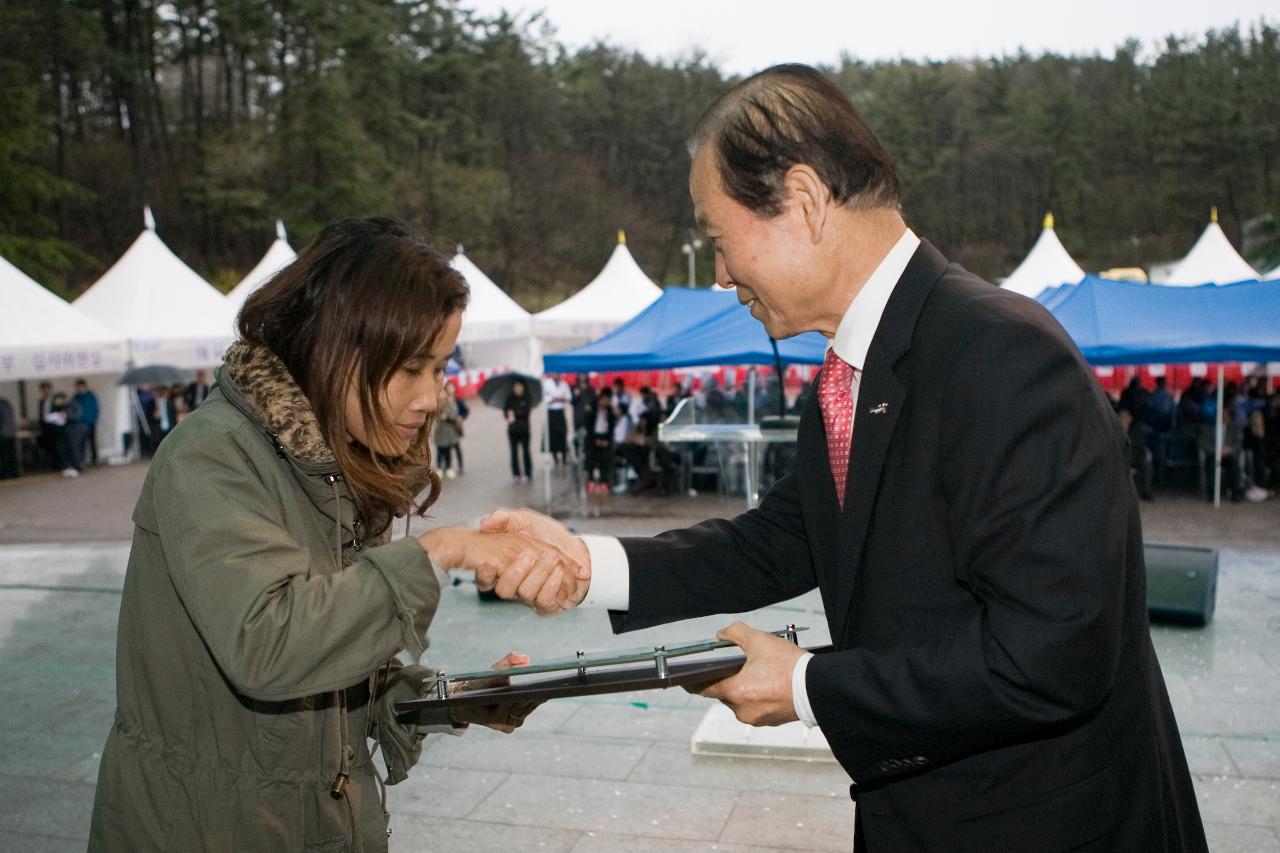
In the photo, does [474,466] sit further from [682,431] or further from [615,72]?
[615,72]

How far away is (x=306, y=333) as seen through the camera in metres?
1.80

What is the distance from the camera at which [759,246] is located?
1.79m

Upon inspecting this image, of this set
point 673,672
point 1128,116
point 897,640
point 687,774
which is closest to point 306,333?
point 673,672

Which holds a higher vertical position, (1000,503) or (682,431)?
(1000,503)

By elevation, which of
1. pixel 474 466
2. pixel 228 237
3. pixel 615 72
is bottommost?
pixel 474 466

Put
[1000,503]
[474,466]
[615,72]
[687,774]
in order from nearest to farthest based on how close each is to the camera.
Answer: [1000,503] → [687,774] → [474,466] → [615,72]

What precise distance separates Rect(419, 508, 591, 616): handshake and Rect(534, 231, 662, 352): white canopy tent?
2016 centimetres

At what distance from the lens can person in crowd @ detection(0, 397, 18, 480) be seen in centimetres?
1812

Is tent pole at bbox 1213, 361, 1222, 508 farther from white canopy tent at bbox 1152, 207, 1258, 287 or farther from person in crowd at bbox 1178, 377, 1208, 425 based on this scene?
white canopy tent at bbox 1152, 207, 1258, 287

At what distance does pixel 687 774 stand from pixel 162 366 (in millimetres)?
17730

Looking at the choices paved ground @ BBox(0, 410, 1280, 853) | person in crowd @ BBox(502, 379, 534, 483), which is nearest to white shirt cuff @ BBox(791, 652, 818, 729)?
paved ground @ BBox(0, 410, 1280, 853)

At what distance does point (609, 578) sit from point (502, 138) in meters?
64.9

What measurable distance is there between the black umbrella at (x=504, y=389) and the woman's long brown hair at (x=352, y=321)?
1517cm

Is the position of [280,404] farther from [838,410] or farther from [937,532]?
[937,532]
